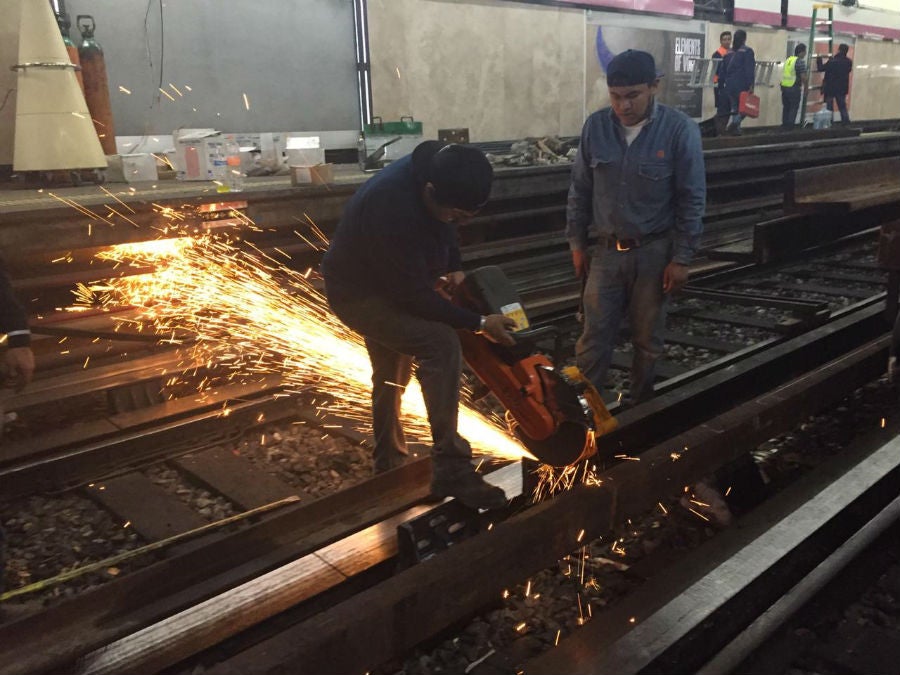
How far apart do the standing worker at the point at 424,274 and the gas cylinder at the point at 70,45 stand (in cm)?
491

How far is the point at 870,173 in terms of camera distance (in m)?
6.02

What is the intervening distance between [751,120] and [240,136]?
14416mm

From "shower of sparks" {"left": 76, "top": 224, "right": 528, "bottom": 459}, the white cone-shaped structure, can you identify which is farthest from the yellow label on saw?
the white cone-shaped structure

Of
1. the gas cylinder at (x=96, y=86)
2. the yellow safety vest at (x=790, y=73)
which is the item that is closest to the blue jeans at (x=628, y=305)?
the gas cylinder at (x=96, y=86)

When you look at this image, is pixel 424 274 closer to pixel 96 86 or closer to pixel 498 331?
pixel 498 331

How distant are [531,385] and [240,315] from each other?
3.04 m

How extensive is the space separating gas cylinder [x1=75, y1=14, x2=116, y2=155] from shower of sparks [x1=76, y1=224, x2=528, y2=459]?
2.55 m

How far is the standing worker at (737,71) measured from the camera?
14.7 m

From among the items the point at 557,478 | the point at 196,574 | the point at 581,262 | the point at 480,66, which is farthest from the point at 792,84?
the point at 196,574

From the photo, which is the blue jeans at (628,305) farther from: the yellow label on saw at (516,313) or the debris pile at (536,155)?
the debris pile at (536,155)

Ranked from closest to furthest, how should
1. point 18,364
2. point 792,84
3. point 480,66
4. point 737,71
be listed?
point 18,364 → point 480,66 → point 737,71 → point 792,84

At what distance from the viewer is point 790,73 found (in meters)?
17.2

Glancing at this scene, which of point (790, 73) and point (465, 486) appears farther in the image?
point (790, 73)

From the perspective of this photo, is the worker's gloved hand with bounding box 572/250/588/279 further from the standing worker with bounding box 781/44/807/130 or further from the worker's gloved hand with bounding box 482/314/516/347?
the standing worker with bounding box 781/44/807/130
